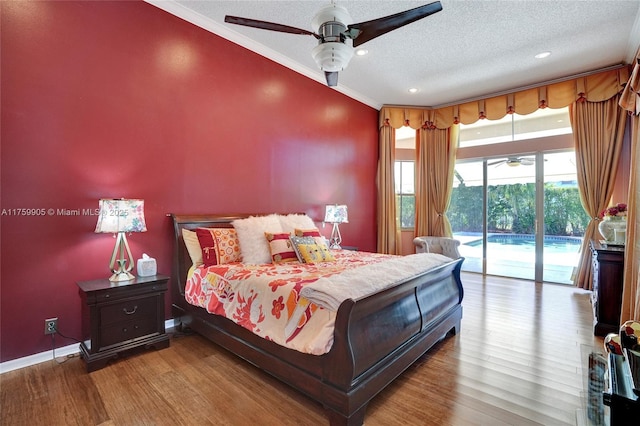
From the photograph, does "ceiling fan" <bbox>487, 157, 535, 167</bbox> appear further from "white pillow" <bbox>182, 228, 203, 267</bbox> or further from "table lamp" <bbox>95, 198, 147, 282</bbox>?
"table lamp" <bbox>95, 198, 147, 282</bbox>

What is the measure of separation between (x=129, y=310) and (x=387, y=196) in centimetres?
460

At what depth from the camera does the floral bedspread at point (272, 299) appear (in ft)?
5.80

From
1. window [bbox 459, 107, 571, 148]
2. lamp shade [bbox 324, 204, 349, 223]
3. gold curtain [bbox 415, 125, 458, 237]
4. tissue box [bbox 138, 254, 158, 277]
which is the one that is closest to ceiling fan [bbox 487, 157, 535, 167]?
window [bbox 459, 107, 571, 148]

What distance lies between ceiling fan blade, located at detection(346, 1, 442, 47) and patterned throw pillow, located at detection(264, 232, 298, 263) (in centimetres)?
189

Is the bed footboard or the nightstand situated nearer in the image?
the bed footboard

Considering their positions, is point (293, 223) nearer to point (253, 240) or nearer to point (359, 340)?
point (253, 240)

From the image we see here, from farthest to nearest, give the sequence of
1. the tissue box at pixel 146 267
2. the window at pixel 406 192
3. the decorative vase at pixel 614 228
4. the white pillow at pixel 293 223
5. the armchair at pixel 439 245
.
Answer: the window at pixel 406 192 < the armchair at pixel 439 245 < the white pillow at pixel 293 223 < the decorative vase at pixel 614 228 < the tissue box at pixel 146 267

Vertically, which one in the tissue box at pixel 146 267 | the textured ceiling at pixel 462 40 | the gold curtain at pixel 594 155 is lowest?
the tissue box at pixel 146 267

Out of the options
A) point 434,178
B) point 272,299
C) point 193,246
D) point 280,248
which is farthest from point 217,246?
point 434,178

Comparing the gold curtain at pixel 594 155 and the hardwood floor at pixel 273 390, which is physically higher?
the gold curtain at pixel 594 155

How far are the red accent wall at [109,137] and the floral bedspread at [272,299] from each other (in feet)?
2.73

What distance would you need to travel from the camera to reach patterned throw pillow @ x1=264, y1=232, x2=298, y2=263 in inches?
118

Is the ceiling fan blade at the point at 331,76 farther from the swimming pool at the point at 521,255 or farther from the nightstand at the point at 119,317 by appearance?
the swimming pool at the point at 521,255

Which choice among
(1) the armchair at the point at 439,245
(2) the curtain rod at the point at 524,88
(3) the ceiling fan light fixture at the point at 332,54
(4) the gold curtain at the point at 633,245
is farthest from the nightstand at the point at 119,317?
(2) the curtain rod at the point at 524,88
